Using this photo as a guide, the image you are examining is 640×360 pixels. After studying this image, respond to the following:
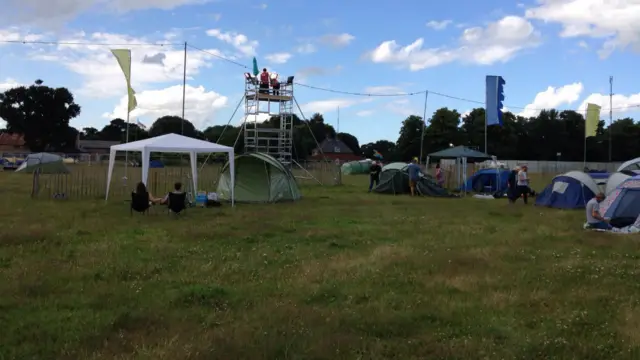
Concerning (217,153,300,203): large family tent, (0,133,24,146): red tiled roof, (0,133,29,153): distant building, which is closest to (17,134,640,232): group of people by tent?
(217,153,300,203): large family tent

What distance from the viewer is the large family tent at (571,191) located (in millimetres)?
16672

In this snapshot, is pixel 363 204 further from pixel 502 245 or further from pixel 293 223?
pixel 502 245

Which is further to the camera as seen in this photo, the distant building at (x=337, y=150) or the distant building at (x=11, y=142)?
the distant building at (x=337, y=150)

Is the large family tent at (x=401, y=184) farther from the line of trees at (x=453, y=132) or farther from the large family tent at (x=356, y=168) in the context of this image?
the line of trees at (x=453, y=132)

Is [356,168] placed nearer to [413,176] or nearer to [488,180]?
[488,180]

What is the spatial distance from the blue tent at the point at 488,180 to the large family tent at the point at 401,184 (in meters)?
1.60

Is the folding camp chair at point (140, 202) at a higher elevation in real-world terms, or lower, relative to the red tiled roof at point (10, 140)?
lower

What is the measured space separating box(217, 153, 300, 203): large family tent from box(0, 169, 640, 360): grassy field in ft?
19.4

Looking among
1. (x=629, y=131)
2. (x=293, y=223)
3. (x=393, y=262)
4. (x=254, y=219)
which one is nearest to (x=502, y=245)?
(x=393, y=262)

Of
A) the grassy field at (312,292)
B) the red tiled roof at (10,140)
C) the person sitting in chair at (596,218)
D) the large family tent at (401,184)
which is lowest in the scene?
the grassy field at (312,292)

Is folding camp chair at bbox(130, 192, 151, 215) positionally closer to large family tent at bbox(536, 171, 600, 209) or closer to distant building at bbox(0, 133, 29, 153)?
large family tent at bbox(536, 171, 600, 209)

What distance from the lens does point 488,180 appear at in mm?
24234

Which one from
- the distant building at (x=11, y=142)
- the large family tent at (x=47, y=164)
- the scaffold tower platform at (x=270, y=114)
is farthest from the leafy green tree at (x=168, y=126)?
the scaffold tower platform at (x=270, y=114)

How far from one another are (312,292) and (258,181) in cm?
1195
